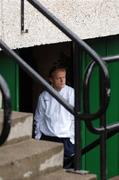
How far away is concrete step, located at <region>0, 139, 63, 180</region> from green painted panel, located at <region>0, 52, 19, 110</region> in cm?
141

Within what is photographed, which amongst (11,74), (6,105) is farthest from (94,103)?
(6,105)

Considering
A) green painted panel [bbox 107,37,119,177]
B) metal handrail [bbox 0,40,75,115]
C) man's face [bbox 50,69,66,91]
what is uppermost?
metal handrail [bbox 0,40,75,115]

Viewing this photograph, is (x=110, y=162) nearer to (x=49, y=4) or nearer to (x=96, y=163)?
(x=96, y=163)

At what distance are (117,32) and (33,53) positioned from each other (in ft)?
3.41

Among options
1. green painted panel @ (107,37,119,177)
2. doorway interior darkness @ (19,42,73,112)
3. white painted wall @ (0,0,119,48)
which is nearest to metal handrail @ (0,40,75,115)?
white painted wall @ (0,0,119,48)

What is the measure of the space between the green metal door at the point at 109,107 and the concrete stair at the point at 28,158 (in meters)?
2.70

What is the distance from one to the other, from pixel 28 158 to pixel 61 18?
2496 millimetres

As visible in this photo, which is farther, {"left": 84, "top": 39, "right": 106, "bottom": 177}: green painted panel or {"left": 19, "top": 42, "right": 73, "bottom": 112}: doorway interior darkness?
{"left": 84, "top": 39, "right": 106, "bottom": 177}: green painted panel

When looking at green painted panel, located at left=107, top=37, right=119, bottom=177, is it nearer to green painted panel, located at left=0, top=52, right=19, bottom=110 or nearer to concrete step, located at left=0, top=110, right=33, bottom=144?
green painted panel, located at left=0, top=52, right=19, bottom=110

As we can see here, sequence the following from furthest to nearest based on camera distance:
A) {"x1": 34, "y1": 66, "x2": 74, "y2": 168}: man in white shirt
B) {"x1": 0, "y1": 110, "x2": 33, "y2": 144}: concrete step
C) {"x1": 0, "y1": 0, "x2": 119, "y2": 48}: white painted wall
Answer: {"x1": 34, "y1": 66, "x2": 74, "y2": 168}: man in white shirt
{"x1": 0, "y1": 0, "x2": 119, "y2": 48}: white painted wall
{"x1": 0, "y1": 110, "x2": 33, "y2": 144}: concrete step

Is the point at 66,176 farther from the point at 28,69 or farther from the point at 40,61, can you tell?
the point at 40,61

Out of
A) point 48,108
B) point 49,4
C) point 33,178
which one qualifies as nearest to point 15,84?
point 48,108

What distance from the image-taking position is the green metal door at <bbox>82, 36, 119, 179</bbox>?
779 cm

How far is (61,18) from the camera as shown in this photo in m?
6.75
